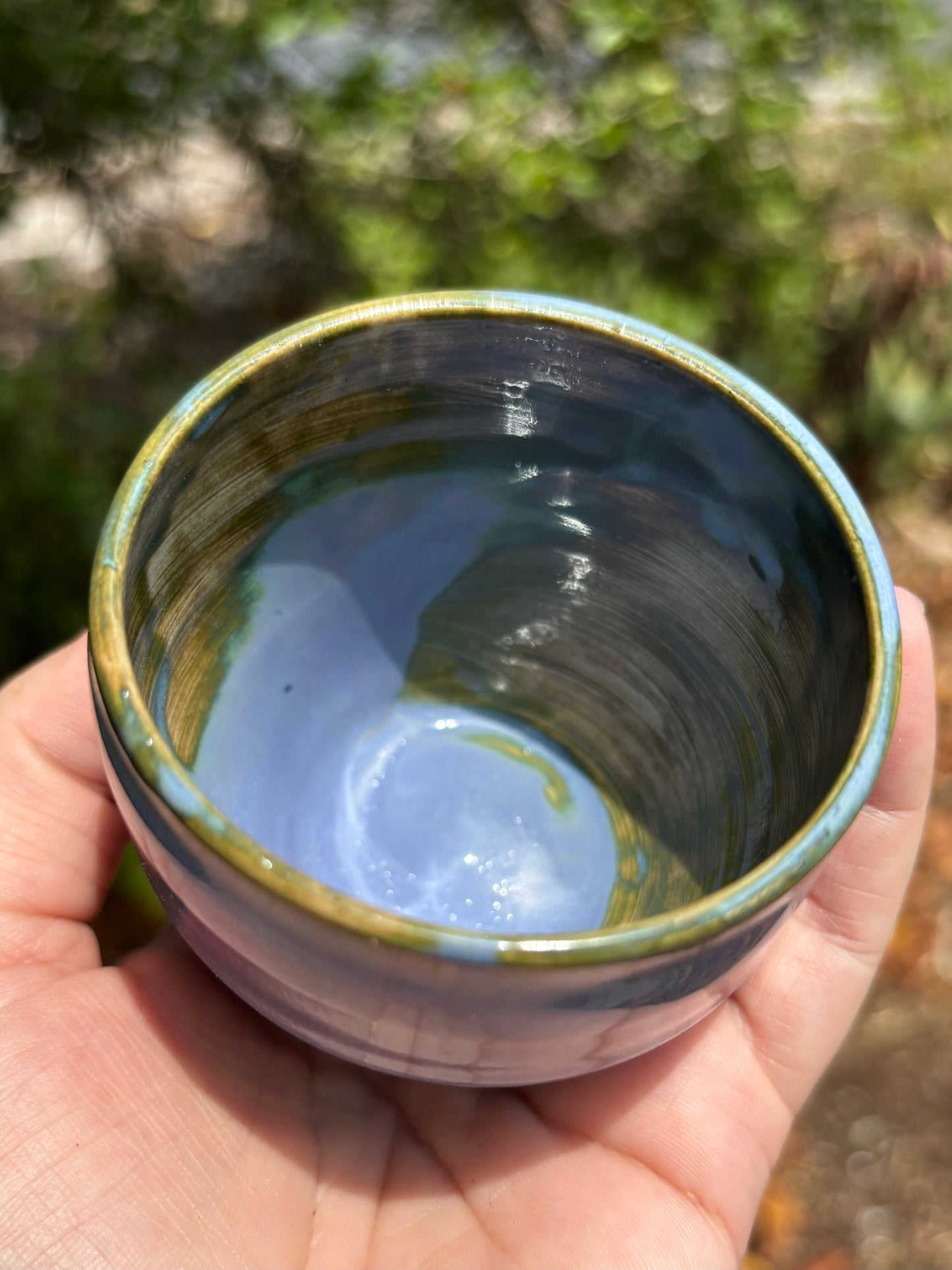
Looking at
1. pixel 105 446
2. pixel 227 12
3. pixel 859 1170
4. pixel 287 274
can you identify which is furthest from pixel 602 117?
pixel 859 1170

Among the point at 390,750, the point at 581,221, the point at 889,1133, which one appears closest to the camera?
the point at 390,750

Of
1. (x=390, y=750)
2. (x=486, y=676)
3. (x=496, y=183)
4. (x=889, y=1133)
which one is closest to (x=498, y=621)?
(x=486, y=676)

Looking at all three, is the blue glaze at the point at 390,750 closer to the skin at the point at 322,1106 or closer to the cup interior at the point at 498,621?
the cup interior at the point at 498,621

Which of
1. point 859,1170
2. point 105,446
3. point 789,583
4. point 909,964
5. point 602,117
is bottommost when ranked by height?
point 859,1170

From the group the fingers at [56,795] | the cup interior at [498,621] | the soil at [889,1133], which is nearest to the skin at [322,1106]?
the fingers at [56,795]

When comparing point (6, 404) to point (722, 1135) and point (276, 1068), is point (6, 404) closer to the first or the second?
point (276, 1068)

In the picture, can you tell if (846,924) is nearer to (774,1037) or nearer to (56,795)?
(774,1037)
